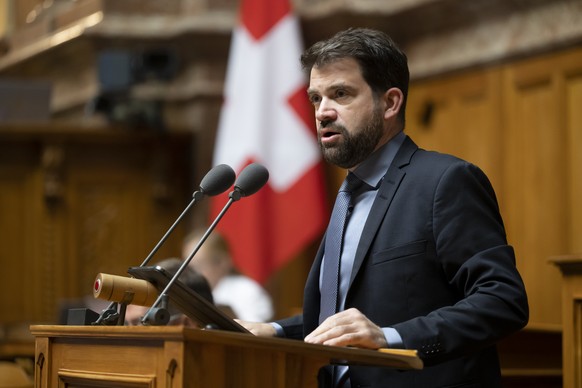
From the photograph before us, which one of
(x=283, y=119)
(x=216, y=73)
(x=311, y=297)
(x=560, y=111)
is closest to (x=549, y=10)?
(x=560, y=111)

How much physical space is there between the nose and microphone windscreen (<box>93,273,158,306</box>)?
0.64 meters

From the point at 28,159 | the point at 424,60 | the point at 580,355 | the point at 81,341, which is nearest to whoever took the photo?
the point at 81,341

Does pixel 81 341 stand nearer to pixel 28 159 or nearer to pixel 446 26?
pixel 446 26

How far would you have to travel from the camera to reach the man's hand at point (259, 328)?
9.83 ft

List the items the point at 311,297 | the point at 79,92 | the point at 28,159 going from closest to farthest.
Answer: the point at 311,297 < the point at 28,159 < the point at 79,92

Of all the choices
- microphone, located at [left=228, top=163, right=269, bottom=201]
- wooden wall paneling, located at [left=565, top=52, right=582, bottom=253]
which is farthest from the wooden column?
wooden wall paneling, located at [left=565, top=52, right=582, bottom=253]

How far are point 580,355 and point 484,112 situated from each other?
11.1ft

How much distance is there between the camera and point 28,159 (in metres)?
8.12

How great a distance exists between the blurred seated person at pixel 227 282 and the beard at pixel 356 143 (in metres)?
3.51

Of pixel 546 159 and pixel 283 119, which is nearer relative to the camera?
pixel 546 159

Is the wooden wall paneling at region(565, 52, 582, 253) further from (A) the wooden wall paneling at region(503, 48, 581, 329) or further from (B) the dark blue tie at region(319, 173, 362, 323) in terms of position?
(B) the dark blue tie at region(319, 173, 362, 323)

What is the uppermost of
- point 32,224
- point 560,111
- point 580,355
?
point 560,111

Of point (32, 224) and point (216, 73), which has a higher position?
point (216, 73)

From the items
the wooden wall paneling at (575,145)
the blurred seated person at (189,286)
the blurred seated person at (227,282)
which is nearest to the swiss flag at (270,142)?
the blurred seated person at (227,282)
